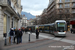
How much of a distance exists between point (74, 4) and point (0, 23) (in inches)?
1902

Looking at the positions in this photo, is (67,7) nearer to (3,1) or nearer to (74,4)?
(74,4)

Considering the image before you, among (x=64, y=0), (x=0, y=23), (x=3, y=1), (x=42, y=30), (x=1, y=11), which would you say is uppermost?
(x=64, y=0)

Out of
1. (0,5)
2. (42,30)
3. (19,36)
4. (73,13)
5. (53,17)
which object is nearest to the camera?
(19,36)

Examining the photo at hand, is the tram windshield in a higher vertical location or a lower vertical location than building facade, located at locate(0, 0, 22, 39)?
lower

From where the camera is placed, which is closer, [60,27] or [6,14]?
[6,14]

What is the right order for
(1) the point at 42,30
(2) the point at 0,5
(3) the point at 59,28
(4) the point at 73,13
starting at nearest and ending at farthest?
1. (2) the point at 0,5
2. (3) the point at 59,28
3. (1) the point at 42,30
4. (4) the point at 73,13

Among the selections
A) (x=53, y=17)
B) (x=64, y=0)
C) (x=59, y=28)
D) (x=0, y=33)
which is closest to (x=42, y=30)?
(x=53, y=17)

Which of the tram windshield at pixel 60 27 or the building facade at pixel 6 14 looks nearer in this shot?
the building facade at pixel 6 14

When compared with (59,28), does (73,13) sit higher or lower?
higher

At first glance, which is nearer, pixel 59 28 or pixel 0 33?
pixel 0 33

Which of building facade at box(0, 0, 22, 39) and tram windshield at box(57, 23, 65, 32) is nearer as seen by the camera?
building facade at box(0, 0, 22, 39)

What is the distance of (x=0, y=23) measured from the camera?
1446 cm

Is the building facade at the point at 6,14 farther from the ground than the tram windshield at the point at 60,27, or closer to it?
farther from the ground

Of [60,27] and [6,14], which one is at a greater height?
[6,14]
